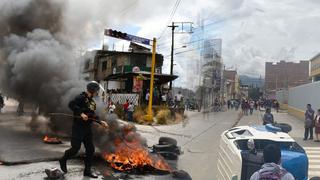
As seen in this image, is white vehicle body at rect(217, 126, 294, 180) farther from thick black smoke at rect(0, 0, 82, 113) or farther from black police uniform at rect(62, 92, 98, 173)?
thick black smoke at rect(0, 0, 82, 113)

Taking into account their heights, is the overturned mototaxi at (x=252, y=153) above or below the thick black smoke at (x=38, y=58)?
below

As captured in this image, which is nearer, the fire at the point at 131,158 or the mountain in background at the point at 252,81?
the fire at the point at 131,158

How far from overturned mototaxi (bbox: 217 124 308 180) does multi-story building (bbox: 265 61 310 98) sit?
85.7 meters

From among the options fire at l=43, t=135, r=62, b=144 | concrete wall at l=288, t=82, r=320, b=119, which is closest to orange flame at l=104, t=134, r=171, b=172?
fire at l=43, t=135, r=62, b=144

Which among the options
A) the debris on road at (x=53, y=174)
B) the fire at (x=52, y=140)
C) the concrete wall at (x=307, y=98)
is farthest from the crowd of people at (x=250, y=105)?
the debris on road at (x=53, y=174)

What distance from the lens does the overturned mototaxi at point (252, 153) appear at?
5.27 meters

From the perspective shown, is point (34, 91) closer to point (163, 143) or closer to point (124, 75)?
point (163, 143)

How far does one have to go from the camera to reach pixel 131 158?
835 cm

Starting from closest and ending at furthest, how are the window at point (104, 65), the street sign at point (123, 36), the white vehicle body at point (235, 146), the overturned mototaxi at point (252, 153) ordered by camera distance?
the overturned mototaxi at point (252, 153) → the white vehicle body at point (235, 146) → the street sign at point (123, 36) → the window at point (104, 65)

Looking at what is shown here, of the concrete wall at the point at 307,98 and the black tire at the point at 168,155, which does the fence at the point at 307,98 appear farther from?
the black tire at the point at 168,155

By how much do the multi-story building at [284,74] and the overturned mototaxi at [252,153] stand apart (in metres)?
85.7

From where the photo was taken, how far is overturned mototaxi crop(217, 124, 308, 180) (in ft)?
17.3

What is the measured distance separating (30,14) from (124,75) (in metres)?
17.4

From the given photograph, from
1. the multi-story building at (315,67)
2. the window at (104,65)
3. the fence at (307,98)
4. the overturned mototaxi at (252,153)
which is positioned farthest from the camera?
the window at (104,65)
